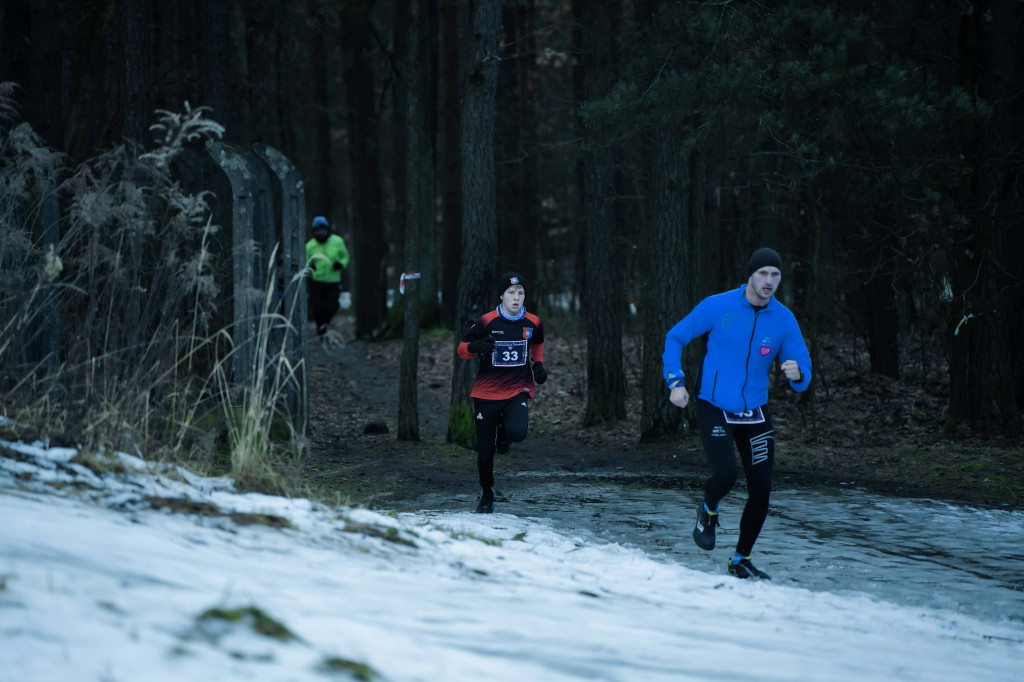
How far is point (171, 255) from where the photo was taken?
6359 mm

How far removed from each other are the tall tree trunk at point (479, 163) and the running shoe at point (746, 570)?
258 inches

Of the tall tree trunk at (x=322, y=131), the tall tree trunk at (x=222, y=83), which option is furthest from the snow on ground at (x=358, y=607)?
the tall tree trunk at (x=322, y=131)

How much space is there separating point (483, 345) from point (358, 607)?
16.6 feet

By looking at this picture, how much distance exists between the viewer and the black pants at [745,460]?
21.9 feet

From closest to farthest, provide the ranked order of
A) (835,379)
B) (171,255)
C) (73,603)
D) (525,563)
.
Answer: (73,603) → (525,563) → (171,255) → (835,379)

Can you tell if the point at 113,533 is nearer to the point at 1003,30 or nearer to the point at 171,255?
the point at 171,255

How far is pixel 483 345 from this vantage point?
29.8 feet

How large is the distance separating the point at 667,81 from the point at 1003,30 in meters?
4.57

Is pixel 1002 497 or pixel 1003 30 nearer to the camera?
pixel 1002 497

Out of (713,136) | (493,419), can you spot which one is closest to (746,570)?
(493,419)

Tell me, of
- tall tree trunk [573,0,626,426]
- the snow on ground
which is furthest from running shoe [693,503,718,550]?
tall tree trunk [573,0,626,426]

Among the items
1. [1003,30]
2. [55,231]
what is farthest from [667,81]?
[55,231]

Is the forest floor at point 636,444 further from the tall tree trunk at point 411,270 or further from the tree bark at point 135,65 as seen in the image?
the tree bark at point 135,65

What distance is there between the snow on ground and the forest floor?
1209 millimetres
